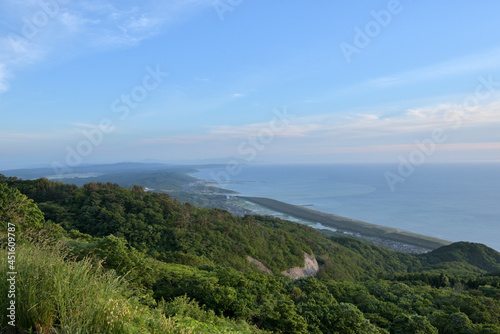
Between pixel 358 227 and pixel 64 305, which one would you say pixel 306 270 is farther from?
pixel 358 227

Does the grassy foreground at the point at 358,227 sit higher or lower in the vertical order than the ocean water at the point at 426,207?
lower

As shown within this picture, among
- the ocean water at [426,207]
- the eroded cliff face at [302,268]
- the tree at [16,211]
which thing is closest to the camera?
the tree at [16,211]

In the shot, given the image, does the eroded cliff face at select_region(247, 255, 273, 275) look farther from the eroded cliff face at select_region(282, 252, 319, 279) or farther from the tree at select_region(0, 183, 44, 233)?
the tree at select_region(0, 183, 44, 233)

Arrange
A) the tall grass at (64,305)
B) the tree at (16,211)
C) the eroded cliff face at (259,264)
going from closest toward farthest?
the tall grass at (64,305), the tree at (16,211), the eroded cliff face at (259,264)

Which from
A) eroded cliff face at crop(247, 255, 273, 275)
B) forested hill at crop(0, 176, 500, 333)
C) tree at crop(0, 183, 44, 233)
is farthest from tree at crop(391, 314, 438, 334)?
tree at crop(0, 183, 44, 233)

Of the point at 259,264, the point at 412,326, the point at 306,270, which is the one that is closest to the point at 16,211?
the point at 412,326

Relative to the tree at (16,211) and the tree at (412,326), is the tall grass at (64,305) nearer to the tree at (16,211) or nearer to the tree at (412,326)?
the tree at (16,211)

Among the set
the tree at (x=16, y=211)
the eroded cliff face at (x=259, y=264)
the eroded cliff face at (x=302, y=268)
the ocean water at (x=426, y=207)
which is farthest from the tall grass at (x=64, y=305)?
the ocean water at (x=426, y=207)
